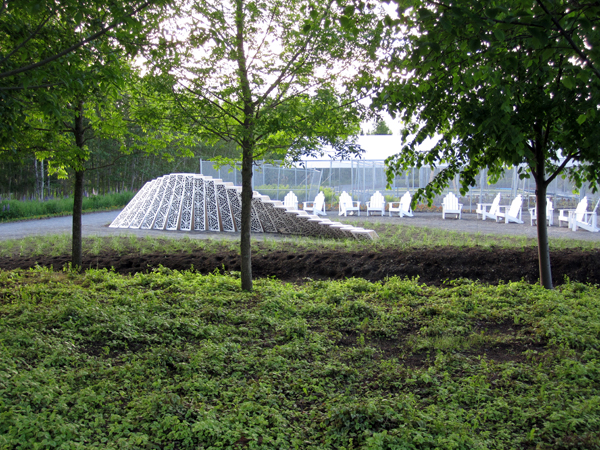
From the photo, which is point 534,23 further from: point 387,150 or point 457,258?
point 387,150

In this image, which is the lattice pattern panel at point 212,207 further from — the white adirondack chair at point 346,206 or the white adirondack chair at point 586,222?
the white adirondack chair at point 586,222

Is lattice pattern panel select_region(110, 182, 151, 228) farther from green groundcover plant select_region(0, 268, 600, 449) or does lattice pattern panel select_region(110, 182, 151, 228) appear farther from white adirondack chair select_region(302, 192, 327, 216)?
green groundcover plant select_region(0, 268, 600, 449)

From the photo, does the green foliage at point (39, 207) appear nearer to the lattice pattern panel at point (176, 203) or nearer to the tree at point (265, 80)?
the lattice pattern panel at point (176, 203)

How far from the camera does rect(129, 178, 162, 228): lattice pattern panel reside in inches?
613

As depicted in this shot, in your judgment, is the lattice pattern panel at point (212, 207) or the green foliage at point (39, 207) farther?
the green foliage at point (39, 207)

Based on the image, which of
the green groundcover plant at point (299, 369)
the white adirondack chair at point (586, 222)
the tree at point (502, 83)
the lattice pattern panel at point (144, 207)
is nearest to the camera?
the tree at point (502, 83)

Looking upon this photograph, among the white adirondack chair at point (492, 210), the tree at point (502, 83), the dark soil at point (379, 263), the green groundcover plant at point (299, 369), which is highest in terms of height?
the tree at point (502, 83)

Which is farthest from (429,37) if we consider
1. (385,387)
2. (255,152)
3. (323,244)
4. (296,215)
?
(296,215)

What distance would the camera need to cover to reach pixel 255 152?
6293 millimetres

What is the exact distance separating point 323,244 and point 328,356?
6575 mm

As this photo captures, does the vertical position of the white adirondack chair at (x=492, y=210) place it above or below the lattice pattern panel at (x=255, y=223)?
above

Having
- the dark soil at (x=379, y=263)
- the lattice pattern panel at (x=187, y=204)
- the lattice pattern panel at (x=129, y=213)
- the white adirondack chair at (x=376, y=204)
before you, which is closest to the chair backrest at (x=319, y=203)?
the white adirondack chair at (x=376, y=204)

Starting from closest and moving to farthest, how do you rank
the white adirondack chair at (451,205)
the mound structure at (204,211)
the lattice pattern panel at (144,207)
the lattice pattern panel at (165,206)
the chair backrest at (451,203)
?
the mound structure at (204,211) < the lattice pattern panel at (165,206) < the lattice pattern panel at (144,207) < the white adirondack chair at (451,205) < the chair backrest at (451,203)

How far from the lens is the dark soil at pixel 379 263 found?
24.2 ft
